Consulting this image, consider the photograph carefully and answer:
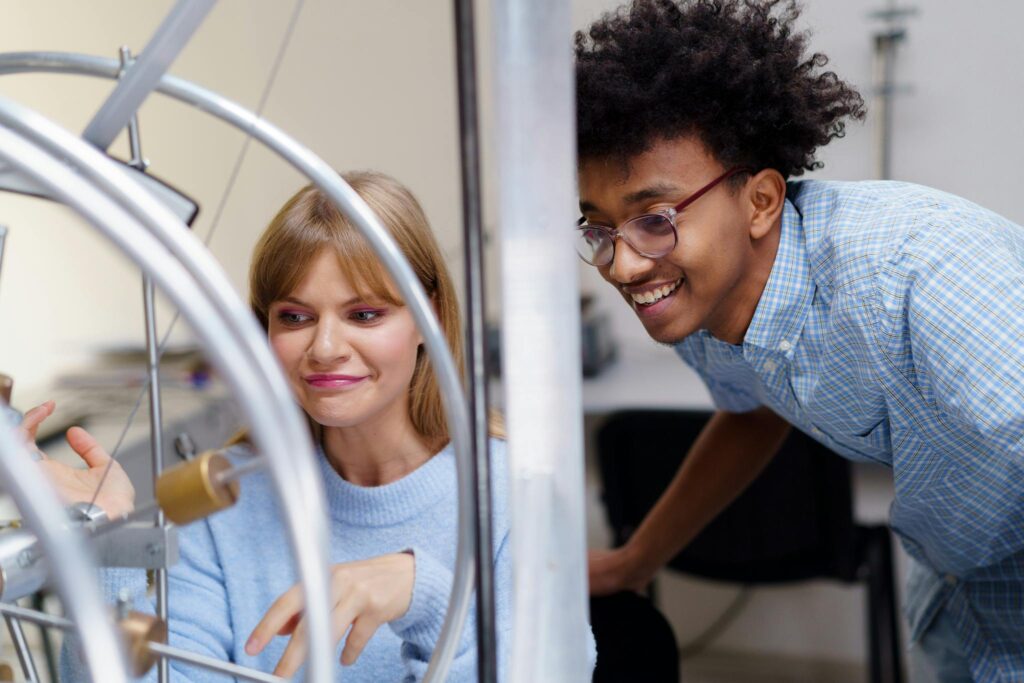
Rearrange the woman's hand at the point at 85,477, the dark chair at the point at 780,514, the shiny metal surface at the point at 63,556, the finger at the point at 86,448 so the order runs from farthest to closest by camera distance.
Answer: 1. the dark chair at the point at 780,514
2. the finger at the point at 86,448
3. the woman's hand at the point at 85,477
4. the shiny metal surface at the point at 63,556

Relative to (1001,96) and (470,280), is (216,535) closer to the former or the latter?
(470,280)

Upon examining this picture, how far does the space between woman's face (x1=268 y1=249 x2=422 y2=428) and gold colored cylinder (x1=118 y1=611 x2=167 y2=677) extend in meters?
0.52

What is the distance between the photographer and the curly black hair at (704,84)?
1.00 meters

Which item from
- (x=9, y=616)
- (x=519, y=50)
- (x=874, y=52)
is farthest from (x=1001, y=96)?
(x=9, y=616)

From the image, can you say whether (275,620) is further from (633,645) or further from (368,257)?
(633,645)

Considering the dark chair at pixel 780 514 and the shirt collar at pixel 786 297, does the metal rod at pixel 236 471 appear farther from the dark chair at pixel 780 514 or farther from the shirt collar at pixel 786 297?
the dark chair at pixel 780 514

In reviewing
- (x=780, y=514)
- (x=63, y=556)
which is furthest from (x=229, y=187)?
(x=780, y=514)

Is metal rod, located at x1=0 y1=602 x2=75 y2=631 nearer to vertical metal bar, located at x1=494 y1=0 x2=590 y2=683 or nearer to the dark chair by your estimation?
vertical metal bar, located at x1=494 y1=0 x2=590 y2=683

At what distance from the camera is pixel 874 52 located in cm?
209

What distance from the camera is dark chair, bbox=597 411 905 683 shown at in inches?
76.0

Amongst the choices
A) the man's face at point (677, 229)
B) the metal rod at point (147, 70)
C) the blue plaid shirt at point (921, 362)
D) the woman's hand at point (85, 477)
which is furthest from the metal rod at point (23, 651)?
the blue plaid shirt at point (921, 362)

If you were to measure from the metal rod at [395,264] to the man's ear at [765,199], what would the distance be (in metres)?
0.60

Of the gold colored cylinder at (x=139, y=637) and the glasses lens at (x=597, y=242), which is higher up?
the glasses lens at (x=597, y=242)

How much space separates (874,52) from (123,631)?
200 cm
